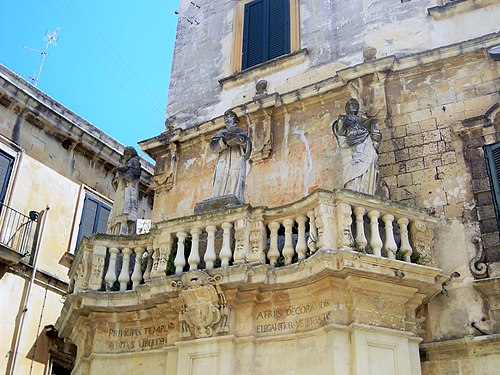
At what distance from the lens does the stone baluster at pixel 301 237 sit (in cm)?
830

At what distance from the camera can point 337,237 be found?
8172mm

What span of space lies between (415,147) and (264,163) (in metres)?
2.81

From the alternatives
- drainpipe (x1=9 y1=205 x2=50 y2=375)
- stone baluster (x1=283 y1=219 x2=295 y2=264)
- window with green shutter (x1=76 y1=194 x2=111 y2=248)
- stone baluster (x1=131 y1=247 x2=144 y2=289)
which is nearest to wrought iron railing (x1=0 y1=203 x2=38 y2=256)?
drainpipe (x1=9 y1=205 x2=50 y2=375)

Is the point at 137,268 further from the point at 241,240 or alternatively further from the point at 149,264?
the point at 241,240

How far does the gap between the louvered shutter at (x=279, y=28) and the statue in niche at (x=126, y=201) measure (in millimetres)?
3790

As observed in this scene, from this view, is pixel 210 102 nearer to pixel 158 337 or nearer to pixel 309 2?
pixel 309 2

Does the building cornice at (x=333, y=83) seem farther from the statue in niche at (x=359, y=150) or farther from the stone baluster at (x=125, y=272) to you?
the stone baluster at (x=125, y=272)

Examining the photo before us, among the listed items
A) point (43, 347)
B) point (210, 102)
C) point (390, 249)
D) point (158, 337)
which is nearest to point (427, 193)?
point (390, 249)

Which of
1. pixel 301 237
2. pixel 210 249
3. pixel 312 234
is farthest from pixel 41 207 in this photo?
pixel 312 234

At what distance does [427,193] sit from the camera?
32.2 ft

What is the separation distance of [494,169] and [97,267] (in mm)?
5705

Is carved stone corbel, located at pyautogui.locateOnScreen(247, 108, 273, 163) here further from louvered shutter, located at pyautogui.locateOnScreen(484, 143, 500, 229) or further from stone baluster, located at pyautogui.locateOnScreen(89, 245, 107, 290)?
louvered shutter, located at pyautogui.locateOnScreen(484, 143, 500, 229)

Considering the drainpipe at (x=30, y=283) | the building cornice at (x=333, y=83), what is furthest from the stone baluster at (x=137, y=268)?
the drainpipe at (x=30, y=283)

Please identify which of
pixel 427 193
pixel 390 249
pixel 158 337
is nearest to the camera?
pixel 390 249
